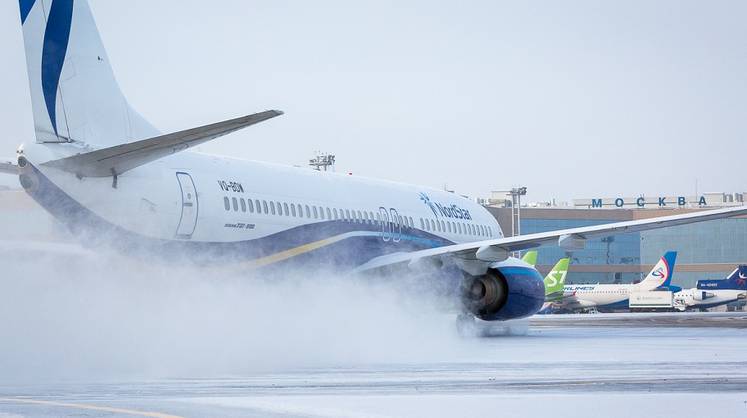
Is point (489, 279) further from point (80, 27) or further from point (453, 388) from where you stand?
point (453, 388)

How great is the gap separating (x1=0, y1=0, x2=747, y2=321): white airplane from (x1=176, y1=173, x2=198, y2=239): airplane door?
0.11ft

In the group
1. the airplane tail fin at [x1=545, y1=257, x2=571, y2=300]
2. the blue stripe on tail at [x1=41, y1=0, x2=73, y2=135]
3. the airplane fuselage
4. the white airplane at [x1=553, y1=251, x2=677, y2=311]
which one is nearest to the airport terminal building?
the white airplane at [x1=553, y1=251, x2=677, y2=311]

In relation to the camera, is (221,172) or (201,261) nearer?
(201,261)

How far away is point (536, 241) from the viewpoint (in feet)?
87.5

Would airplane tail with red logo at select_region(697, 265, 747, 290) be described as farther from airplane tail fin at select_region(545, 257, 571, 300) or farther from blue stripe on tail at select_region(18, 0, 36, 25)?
blue stripe on tail at select_region(18, 0, 36, 25)

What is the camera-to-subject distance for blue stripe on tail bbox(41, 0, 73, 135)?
18562mm

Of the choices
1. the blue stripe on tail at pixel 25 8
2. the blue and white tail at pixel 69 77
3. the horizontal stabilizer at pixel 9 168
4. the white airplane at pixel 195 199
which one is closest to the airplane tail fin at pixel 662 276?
the white airplane at pixel 195 199

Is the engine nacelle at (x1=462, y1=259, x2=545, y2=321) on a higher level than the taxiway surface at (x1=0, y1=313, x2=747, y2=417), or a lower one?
higher

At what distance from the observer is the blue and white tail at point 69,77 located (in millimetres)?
18469

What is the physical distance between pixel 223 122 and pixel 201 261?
5.23m

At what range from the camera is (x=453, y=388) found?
12.8 metres

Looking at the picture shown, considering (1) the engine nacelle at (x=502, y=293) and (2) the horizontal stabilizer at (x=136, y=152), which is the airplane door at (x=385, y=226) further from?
(2) the horizontal stabilizer at (x=136, y=152)

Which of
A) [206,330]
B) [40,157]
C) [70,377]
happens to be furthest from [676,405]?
[40,157]

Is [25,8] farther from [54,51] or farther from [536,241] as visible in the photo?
[536,241]
